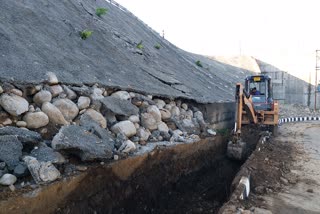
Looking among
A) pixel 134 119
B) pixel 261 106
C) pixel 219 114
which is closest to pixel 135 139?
pixel 134 119

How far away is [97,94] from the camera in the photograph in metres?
5.59

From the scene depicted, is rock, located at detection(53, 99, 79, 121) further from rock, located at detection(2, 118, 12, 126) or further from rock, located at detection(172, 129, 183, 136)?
rock, located at detection(172, 129, 183, 136)

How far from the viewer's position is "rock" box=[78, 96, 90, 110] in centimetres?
504

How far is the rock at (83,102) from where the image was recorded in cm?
504

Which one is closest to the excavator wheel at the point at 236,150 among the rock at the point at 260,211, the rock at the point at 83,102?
the rock at the point at 260,211

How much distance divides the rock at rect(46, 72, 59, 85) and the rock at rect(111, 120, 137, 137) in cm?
120

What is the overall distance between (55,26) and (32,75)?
9.83 ft

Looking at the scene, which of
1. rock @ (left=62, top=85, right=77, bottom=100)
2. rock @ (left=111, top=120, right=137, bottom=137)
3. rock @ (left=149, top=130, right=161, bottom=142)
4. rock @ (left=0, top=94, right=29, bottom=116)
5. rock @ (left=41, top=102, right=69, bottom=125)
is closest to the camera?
rock @ (left=0, top=94, right=29, bottom=116)

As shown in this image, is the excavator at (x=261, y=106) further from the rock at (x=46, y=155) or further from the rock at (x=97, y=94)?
the rock at (x=46, y=155)

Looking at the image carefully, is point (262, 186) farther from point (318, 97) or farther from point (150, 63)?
point (318, 97)

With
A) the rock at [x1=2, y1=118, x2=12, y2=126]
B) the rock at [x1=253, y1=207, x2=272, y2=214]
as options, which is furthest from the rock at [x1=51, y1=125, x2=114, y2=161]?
the rock at [x1=253, y1=207, x2=272, y2=214]

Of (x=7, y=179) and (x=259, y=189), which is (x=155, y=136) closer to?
(x=259, y=189)

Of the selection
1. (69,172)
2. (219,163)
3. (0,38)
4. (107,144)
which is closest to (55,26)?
(0,38)

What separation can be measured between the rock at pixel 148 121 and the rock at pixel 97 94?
3.09ft
